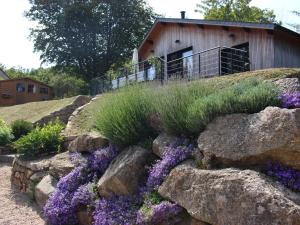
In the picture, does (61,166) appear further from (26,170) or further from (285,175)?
(285,175)

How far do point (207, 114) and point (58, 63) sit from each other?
30769mm

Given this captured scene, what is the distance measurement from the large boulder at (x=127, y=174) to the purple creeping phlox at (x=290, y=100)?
1990 millimetres

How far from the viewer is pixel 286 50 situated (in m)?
15.8

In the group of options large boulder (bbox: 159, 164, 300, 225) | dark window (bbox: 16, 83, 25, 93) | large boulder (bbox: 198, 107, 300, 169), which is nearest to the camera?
large boulder (bbox: 159, 164, 300, 225)

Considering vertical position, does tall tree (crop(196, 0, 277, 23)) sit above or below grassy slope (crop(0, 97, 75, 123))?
above

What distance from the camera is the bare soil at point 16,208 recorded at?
21.9 feet

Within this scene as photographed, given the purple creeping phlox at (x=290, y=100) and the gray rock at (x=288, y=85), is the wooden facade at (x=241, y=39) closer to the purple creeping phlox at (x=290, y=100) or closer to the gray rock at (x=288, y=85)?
the gray rock at (x=288, y=85)

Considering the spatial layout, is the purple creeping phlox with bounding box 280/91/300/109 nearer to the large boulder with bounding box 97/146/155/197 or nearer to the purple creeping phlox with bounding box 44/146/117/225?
the large boulder with bounding box 97/146/155/197

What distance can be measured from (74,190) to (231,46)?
12281mm

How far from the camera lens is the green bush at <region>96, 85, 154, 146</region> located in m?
6.07

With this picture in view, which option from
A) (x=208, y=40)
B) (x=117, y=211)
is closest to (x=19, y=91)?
(x=208, y=40)

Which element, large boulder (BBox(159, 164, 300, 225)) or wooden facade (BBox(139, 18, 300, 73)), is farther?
wooden facade (BBox(139, 18, 300, 73))

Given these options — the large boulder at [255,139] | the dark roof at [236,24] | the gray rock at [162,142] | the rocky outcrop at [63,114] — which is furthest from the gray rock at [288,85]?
the dark roof at [236,24]

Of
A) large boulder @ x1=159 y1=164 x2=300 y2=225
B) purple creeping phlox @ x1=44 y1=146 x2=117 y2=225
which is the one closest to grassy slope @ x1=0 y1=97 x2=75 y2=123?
purple creeping phlox @ x1=44 y1=146 x2=117 y2=225
